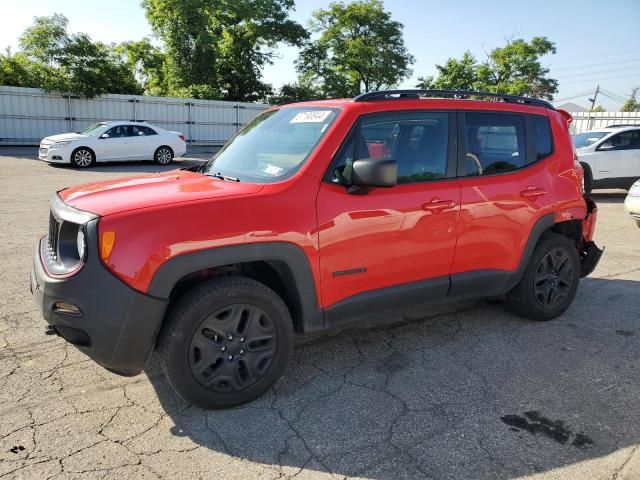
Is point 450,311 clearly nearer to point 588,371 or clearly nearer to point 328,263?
point 588,371

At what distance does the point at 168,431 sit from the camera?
2.81 m

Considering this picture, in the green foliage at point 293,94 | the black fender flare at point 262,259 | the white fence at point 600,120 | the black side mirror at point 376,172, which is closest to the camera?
the black fender flare at point 262,259

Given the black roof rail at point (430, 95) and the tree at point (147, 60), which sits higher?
the tree at point (147, 60)

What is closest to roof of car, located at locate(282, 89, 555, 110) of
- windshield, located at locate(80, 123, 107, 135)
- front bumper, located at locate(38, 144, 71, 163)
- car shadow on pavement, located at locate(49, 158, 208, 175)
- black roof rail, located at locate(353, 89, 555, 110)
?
black roof rail, located at locate(353, 89, 555, 110)

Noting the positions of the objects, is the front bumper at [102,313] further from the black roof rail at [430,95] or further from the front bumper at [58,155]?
the front bumper at [58,155]

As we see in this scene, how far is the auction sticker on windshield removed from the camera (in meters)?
3.45

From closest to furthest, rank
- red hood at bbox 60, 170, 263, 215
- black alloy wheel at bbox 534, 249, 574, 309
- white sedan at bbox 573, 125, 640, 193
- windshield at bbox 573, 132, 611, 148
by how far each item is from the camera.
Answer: red hood at bbox 60, 170, 263, 215 < black alloy wheel at bbox 534, 249, 574, 309 < white sedan at bbox 573, 125, 640, 193 < windshield at bbox 573, 132, 611, 148

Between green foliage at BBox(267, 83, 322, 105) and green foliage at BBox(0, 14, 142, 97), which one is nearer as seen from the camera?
green foliage at BBox(0, 14, 142, 97)

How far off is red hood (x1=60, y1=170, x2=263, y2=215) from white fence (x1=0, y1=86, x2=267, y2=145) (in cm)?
2046

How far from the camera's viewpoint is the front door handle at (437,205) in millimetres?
3514

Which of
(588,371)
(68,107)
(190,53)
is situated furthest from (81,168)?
(190,53)

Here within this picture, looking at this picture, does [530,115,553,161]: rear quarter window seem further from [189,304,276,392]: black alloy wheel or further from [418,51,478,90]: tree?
[418,51,478,90]: tree

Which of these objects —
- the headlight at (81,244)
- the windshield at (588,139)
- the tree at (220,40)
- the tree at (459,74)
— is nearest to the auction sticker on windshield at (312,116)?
the headlight at (81,244)

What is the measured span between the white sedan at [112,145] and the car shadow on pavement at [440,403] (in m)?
13.5
